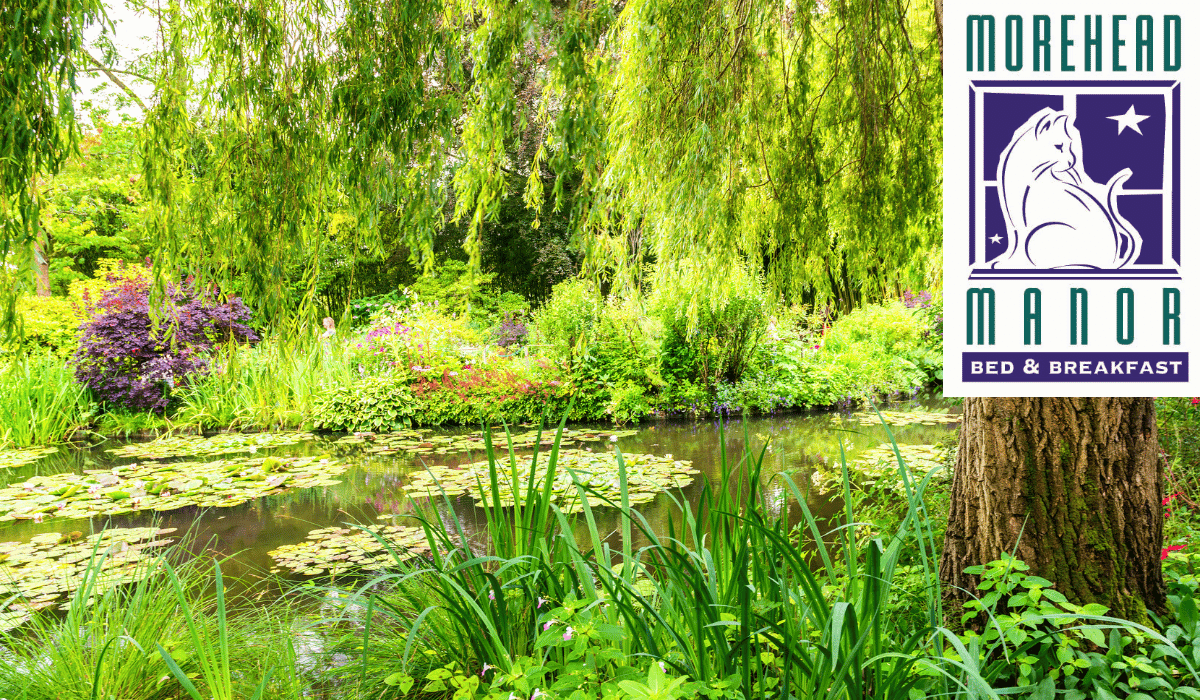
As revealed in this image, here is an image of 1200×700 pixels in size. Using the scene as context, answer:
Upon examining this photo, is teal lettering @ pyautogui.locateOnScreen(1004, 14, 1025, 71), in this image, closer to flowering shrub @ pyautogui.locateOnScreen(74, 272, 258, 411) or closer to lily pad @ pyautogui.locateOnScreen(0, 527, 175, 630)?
lily pad @ pyautogui.locateOnScreen(0, 527, 175, 630)

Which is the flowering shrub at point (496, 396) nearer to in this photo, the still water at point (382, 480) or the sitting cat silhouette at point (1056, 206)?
the still water at point (382, 480)

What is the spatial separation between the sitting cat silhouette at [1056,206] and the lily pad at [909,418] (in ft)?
19.1

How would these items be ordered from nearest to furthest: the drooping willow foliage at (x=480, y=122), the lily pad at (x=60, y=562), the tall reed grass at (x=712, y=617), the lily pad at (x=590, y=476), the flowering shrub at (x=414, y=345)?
the tall reed grass at (x=712, y=617) → the drooping willow foliage at (x=480, y=122) → the lily pad at (x=60, y=562) → the lily pad at (x=590, y=476) → the flowering shrub at (x=414, y=345)

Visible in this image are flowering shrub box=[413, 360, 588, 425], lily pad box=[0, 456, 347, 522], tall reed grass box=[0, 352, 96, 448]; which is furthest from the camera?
flowering shrub box=[413, 360, 588, 425]

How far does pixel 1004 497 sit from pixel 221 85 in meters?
2.73

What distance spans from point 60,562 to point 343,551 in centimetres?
138

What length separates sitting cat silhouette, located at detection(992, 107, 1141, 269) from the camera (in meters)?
1.76

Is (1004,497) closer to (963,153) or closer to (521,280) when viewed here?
(963,153)

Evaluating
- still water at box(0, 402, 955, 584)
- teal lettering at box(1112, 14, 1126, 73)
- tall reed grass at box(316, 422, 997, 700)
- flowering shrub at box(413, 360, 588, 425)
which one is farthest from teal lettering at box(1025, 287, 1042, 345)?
flowering shrub at box(413, 360, 588, 425)

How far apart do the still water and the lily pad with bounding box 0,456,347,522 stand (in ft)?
0.35

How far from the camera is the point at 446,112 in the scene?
2285mm

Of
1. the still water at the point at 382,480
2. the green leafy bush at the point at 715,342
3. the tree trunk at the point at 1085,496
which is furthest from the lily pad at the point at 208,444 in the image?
the tree trunk at the point at 1085,496

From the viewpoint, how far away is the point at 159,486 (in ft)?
17.4

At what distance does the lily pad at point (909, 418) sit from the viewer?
748 cm
